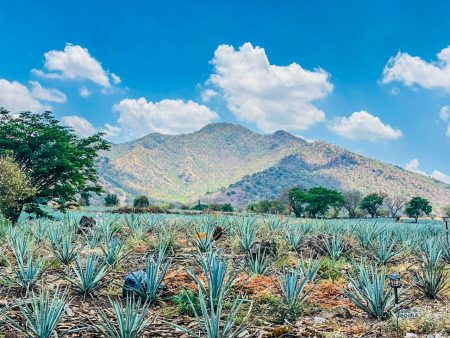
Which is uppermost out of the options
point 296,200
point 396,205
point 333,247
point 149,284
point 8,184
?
point 396,205

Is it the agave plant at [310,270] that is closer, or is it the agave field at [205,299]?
the agave field at [205,299]

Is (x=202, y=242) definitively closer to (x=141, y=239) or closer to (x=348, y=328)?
(x=141, y=239)

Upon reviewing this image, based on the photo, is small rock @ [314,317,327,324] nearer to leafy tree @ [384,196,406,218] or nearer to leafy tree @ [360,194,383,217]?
leafy tree @ [384,196,406,218]

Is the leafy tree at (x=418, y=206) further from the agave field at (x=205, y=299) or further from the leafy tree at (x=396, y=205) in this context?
the agave field at (x=205, y=299)

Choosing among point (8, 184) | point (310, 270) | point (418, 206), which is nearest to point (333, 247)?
point (310, 270)

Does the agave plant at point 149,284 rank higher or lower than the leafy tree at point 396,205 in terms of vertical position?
lower

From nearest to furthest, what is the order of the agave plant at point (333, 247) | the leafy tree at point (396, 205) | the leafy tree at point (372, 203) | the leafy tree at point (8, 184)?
1. the agave plant at point (333, 247)
2. the leafy tree at point (8, 184)
3. the leafy tree at point (372, 203)
4. the leafy tree at point (396, 205)

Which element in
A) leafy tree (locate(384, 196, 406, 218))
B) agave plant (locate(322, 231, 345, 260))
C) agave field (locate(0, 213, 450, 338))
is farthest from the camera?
leafy tree (locate(384, 196, 406, 218))

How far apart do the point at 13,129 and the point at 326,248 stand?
75.9ft

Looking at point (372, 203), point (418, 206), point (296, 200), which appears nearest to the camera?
point (296, 200)

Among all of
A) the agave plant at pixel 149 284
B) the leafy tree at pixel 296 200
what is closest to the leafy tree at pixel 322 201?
the leafy tree at pixel 296 200

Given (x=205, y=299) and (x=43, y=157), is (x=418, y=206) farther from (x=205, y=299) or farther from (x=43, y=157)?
(x=205, y=299)

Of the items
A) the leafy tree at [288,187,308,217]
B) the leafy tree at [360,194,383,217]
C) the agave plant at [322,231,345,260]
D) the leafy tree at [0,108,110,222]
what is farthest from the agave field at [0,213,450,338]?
the leafy tree at [360,194,383,217]

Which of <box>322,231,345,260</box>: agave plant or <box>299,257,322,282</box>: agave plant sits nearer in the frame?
<box>299,257,322,282</box>: agave plant
